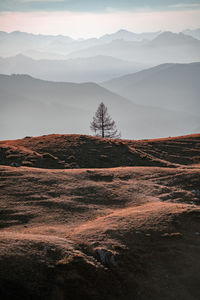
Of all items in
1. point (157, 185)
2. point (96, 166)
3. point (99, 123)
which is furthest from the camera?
point (99, 123)

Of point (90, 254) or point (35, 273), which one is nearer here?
point (35, 273)

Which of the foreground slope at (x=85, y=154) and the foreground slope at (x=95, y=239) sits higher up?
the foreground slope at (x=85, y=154)

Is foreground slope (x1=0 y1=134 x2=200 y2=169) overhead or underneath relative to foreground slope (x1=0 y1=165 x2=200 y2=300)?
overhead

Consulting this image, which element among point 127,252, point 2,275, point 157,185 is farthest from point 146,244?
point 157,185

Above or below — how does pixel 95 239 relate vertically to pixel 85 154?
below

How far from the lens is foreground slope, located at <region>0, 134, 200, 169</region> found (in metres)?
46.9

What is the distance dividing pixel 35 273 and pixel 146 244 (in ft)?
30.3

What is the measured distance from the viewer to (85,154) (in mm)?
52750

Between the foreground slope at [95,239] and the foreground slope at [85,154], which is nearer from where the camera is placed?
the foreground slope at [95,239]

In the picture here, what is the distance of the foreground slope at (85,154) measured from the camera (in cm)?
4693

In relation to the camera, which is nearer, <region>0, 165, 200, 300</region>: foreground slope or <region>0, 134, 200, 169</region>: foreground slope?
<region>0, 165, 200, 300</region>: foreground slope

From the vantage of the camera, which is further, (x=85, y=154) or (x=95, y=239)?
(x=85, y=154)

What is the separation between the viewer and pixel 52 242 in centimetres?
2145

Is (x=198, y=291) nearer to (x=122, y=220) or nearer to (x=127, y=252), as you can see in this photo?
(x=127, y=252)
